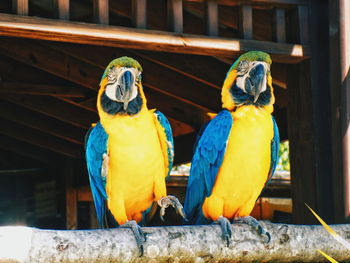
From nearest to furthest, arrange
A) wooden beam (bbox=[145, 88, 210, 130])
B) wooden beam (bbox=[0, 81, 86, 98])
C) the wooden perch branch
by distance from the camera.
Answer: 1. the wooden perch branch
2. wooden beam (bbox=[0, 81, 86, 98])
3. wooden beam (bbox=[145, 88, 210, 130])

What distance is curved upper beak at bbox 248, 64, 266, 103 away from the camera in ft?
11.2

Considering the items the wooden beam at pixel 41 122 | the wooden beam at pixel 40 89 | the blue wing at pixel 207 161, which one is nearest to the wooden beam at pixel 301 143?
the blue wing at pixel 207 161

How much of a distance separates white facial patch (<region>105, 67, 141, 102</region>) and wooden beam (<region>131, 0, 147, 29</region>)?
46 centimetres

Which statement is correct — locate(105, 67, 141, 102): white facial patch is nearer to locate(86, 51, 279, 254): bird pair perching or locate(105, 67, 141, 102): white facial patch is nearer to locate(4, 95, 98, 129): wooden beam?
locate(86, 51, 279, 254): bird pair perching

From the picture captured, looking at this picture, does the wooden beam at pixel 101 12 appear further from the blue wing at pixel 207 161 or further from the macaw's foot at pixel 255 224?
the macaw's foot at pixel 255 224

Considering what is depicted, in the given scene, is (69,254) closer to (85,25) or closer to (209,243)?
(209,243)

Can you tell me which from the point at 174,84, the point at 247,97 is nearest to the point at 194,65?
the point at 174,84

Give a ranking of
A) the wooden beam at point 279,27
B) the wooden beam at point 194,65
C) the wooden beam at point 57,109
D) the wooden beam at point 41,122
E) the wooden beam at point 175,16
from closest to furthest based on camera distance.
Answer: the wooden beam at point 175,16 < the wooden beam at point 279,27 < the wooden beam at point 194,65 < the wooden beam at point 57,109 < the wooden beam at point 41,122

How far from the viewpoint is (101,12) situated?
12.1ft

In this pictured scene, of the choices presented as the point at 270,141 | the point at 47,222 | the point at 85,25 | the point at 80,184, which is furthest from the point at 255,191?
the point at 47,222

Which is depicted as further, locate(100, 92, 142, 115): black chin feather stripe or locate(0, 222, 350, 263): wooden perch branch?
locate(100, 92, 142, 115): black chin feather stripe

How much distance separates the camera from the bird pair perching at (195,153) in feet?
11.3

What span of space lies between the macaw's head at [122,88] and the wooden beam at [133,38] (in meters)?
0.30

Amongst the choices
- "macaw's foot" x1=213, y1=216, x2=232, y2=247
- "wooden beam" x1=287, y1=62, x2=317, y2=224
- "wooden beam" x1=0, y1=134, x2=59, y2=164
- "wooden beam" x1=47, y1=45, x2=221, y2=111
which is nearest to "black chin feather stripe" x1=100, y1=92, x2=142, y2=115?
"macaw's foot" x1=213, y1=216, x2=232, y2=247
